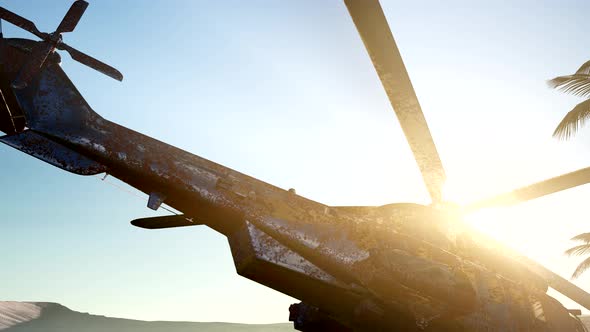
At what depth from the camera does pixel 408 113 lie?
256 centimetres

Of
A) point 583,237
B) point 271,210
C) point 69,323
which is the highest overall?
point 583,237

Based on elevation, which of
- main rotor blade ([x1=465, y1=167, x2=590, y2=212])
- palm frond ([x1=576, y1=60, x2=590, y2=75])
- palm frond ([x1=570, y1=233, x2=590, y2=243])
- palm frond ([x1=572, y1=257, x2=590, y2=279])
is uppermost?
palm frond ([x1=576, y1=60, x2=590, y2=75])

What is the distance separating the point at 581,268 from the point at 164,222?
28767 millimetres

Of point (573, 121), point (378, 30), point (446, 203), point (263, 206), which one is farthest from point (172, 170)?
point (573, 121)

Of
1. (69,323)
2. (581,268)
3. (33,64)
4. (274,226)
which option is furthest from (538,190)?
(69,323)

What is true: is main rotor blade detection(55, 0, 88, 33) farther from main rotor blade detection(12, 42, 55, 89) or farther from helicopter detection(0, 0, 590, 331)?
main rotor blade detection(12, 42, 55, 89)

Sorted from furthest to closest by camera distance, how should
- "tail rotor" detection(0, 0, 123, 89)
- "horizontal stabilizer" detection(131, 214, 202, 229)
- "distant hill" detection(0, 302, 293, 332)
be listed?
"distant hill" detection(0, 302, 293, 332), "horizontal stabilizer" detection(131, 214, 202, 229), "tail rotor" detection(0, 0, 123, 89)

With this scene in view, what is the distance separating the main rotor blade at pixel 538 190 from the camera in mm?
3474

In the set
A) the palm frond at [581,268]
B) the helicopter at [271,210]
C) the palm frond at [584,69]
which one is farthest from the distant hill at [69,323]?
the helicopter at [271,210]

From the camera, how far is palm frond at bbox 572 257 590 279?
2345 centimetres

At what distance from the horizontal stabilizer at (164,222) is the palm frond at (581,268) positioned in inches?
1118

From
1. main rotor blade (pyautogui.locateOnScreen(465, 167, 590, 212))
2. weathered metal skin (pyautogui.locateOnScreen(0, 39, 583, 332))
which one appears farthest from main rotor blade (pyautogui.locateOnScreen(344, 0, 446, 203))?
main rotor blade (pyautogui.locateOnScreen(465, 167, 590, 212))

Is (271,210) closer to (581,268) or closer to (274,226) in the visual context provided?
(274,226)

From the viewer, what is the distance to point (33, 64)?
10.3 feet
